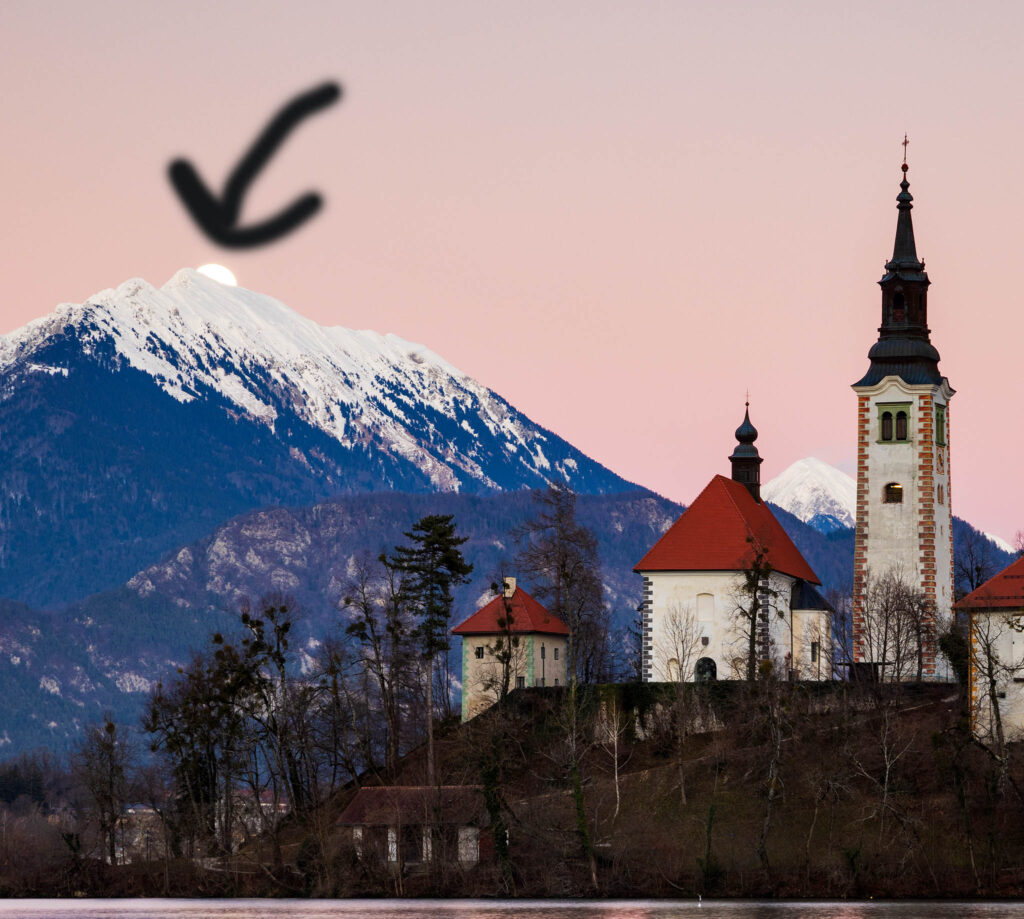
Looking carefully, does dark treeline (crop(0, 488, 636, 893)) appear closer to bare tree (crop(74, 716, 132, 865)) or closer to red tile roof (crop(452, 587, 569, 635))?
bare tree (crop(74, 716, 132, 865))

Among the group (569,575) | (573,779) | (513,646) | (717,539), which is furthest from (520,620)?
(573,779)

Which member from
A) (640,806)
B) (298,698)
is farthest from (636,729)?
(298,698)

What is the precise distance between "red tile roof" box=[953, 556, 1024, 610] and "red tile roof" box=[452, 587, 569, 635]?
2827 cm

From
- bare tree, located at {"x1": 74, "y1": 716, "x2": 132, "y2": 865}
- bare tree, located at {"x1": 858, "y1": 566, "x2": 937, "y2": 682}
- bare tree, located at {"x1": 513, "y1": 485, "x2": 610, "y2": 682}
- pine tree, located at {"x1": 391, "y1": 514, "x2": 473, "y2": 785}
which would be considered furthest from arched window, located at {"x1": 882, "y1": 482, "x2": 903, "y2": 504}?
bare tree, located at {"x1": 74, "y1": 716, "x2": 132, "y2": 865}

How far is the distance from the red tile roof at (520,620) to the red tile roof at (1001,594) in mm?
28273

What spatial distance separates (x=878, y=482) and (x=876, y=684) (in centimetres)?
1678

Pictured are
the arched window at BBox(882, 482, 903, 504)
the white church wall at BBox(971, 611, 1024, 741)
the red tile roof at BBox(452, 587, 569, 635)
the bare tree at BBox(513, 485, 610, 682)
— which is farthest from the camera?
the red tile roof at BBox(452, 587, 569, 635)

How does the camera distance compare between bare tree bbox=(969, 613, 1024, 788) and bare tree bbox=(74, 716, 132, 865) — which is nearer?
bare tree bbox=(969, 613, 1024, 788)

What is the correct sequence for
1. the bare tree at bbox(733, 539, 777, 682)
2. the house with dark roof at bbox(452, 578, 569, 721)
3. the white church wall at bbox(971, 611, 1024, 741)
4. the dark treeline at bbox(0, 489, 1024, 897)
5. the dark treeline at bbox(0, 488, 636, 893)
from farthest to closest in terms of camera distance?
the house with dark roof at bbox(452, 578, 569, 721), the bare tree at bbox(733, 539, 777, 682), the dark treeline at bbox(0, 488, 636, 893), the white church wall at bbox(971, 611, 1024, 741), the dark treeline at bbox(0, 489, 1024, 897)

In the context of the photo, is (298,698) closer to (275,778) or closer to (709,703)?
(275,778)

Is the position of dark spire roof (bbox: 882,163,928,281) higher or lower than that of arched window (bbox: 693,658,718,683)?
higher

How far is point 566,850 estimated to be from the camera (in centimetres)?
9075

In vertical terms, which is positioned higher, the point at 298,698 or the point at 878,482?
the point at 878,482

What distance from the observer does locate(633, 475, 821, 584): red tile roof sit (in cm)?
11425
